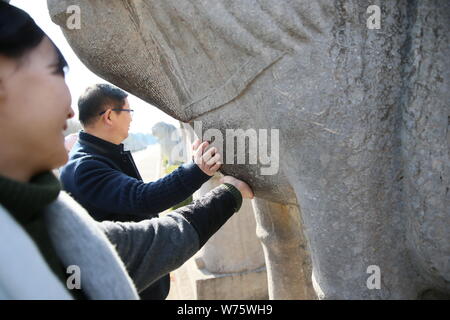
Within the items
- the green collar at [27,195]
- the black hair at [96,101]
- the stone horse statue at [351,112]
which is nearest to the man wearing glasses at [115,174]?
the black hair at [96,101]

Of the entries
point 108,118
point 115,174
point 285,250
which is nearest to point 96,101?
point 108,118

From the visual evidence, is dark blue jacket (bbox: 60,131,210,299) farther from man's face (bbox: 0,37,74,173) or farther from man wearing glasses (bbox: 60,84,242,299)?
man's face (bbox: 0,37,74,173)

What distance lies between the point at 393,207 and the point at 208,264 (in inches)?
70.5

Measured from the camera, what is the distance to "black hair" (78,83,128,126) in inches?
55.5

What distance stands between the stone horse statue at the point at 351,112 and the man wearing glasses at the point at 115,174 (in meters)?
0.24

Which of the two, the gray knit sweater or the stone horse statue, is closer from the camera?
the gray knit sweater

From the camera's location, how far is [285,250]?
1.41 metres

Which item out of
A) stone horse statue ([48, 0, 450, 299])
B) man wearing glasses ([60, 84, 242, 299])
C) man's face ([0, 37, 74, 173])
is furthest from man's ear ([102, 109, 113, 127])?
man's face ([0, 37, 74, 173])

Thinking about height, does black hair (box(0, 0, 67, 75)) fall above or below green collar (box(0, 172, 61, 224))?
above

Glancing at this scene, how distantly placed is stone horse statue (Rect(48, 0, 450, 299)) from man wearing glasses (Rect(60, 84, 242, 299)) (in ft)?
0.78

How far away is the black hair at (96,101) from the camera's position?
4.62 ft

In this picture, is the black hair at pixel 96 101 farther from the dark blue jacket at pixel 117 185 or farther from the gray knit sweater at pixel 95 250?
the gray knit sweater at pixel 95 250

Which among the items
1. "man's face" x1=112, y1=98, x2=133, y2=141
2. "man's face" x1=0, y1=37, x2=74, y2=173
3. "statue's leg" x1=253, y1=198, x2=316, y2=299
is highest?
"man's face" x1=0, y1=37, x2=74, y2=173

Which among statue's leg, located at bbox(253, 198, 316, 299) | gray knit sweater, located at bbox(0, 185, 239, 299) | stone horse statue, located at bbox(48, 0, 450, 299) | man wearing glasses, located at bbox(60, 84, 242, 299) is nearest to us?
gray knit sweater, located at bbox(0, 185, 239, 299)
